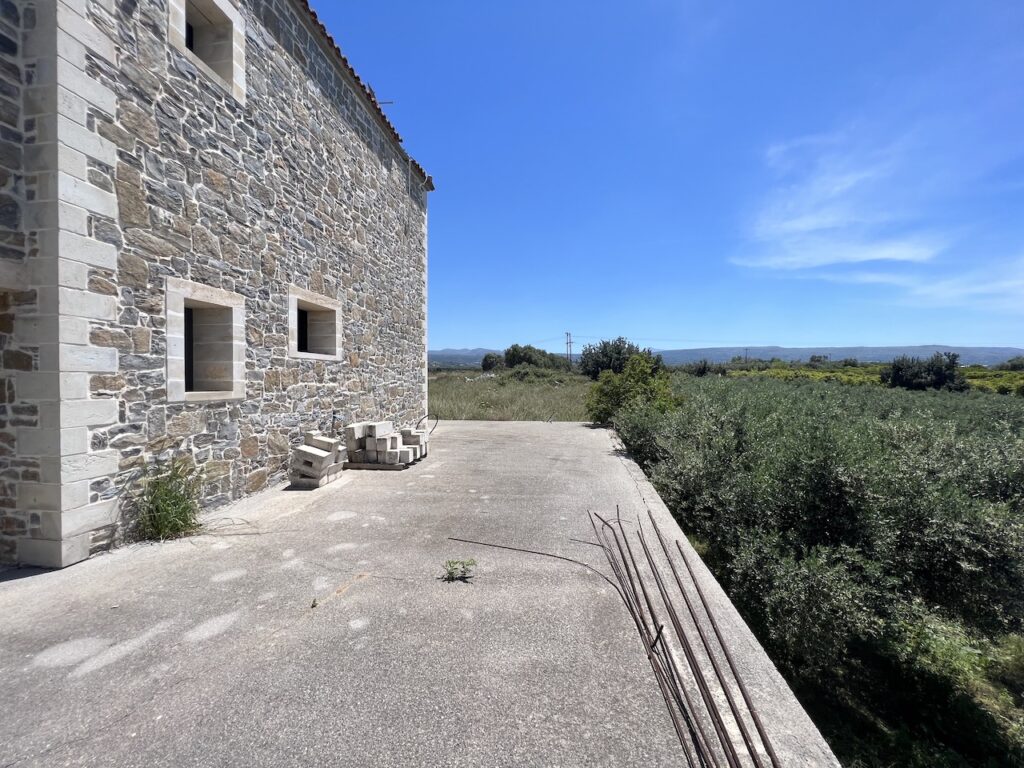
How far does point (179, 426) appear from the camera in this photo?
477 cm

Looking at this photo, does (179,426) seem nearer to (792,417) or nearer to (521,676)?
(521,676)

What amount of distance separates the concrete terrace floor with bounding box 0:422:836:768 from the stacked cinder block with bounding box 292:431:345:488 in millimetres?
1658

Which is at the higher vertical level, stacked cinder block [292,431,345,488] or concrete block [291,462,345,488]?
stacked cinder block [292,431,345,488]

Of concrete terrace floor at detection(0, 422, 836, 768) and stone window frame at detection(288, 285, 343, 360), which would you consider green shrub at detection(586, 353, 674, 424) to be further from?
concrete terrace floor at detection(0, 422, 836, 768)

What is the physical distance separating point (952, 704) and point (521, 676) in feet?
16.5

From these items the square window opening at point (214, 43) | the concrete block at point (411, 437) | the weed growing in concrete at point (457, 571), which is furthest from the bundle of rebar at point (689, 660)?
the square window opening at point (214, 43)

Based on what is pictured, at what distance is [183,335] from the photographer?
15.8 feet

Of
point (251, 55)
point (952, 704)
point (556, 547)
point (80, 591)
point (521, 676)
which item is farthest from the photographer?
point (251, 55)

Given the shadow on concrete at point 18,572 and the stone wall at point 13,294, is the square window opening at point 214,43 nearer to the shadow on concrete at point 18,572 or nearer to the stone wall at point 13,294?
the stone wall at point 13,294

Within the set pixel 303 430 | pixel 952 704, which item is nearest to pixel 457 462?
pixel 303 430

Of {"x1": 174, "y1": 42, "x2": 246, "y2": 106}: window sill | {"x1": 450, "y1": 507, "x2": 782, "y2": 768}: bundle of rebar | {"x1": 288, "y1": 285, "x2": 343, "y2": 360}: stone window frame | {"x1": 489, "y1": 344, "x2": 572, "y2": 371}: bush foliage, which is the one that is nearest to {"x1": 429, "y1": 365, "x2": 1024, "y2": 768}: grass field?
{"x1": 450, "y1": 507, "x2": 782, "y2": 768}: bundle of rebar

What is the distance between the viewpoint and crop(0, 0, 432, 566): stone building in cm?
364

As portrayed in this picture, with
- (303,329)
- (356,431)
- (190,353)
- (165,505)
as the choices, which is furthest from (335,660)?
(303,329)

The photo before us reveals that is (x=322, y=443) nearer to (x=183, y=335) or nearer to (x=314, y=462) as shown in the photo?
(x=314, y=462)
